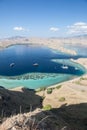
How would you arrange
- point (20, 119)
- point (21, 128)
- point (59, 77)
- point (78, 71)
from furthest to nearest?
point (78, 71) < point (59, 77) < point (20, 119) < point (21, 128)

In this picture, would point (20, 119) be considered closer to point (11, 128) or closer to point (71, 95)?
point (11, 128)

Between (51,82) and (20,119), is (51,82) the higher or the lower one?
the lower one

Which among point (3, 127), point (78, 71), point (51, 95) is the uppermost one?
point (3, 127)

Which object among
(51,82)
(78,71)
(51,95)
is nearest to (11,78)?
(51,82)

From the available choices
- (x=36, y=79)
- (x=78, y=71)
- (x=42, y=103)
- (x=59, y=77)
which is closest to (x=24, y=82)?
(x=36, y=79)

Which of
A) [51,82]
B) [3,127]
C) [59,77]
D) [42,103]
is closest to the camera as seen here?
[3,127]

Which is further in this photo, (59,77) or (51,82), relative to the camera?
(59,77)

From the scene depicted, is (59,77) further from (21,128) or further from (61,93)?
(21,128)

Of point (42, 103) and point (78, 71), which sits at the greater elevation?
point (42, 103)

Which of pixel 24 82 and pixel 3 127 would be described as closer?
pixel 3 127

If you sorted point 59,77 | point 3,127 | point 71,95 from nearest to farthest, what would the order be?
point 3,127 → point 71,95 → point 59,77
